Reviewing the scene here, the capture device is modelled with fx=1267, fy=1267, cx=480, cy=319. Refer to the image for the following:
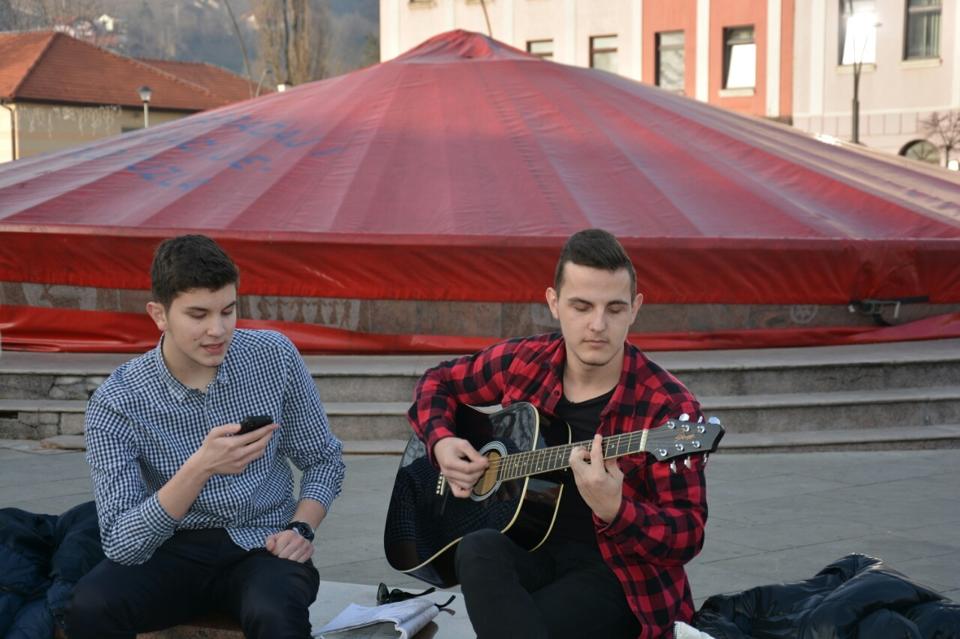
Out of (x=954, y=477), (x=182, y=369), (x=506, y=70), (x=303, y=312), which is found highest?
(x=506, y=70)

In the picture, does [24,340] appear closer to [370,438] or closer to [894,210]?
[370,438]

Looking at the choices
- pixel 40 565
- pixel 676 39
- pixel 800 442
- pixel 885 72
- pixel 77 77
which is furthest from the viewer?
pixel 77 77

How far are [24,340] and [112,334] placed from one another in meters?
0.70

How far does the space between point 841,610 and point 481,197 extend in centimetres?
644

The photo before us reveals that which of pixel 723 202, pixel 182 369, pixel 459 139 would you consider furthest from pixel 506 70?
pixel 182 369

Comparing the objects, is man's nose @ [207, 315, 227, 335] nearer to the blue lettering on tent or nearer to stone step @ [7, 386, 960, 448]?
stone step @ [7, 386, 960, 448]

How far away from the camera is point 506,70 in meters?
12.1

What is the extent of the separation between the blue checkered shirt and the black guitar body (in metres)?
0.32

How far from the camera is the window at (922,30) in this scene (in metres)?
29.6

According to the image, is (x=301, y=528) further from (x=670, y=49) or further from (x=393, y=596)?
(x=670, y=49)

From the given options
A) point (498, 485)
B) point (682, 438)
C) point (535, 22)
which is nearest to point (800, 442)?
point (498, 485)

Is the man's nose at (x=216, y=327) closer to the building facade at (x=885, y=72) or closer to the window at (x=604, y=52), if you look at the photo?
the building facade at (x=885, y=72)

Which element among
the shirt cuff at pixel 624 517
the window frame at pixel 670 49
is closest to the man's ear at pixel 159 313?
the shirt cuff at pixel 624 517

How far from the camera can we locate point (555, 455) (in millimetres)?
3396
